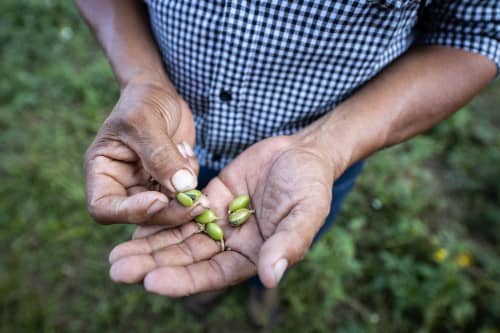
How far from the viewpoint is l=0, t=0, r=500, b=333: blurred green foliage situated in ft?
12.0

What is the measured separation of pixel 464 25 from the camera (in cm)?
215

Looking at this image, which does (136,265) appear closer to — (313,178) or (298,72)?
(313,178)

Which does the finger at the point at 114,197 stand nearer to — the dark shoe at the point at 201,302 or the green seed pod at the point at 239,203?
the green seed pod at the point at 239,203

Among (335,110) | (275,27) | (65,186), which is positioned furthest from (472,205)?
(65,186)

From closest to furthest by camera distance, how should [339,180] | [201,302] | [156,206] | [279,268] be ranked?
1. [279,268]
2. [156,206]
3. [339,180]
4. [201,302]

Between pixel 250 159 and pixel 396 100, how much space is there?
1008 mm

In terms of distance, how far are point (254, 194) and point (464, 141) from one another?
160 inches

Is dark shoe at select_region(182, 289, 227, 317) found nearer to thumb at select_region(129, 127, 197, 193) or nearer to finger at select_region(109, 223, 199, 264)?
finger at select_region(109, 223, 199, 264)

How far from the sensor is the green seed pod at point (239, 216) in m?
2.11

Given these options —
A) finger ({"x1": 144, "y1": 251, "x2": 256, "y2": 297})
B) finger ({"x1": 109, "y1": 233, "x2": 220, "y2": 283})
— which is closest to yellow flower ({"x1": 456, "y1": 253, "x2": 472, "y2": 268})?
finger ({"x1": 144, "y1": 251, "x2": 256, "y2": 297})

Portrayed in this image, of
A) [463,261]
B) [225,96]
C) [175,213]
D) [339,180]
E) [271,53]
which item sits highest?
[271,53]

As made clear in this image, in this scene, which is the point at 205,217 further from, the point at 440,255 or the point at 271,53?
the point at 440,255

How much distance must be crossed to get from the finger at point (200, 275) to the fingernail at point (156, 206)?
0.29 metres

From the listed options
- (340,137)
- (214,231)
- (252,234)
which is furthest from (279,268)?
(340,137)
